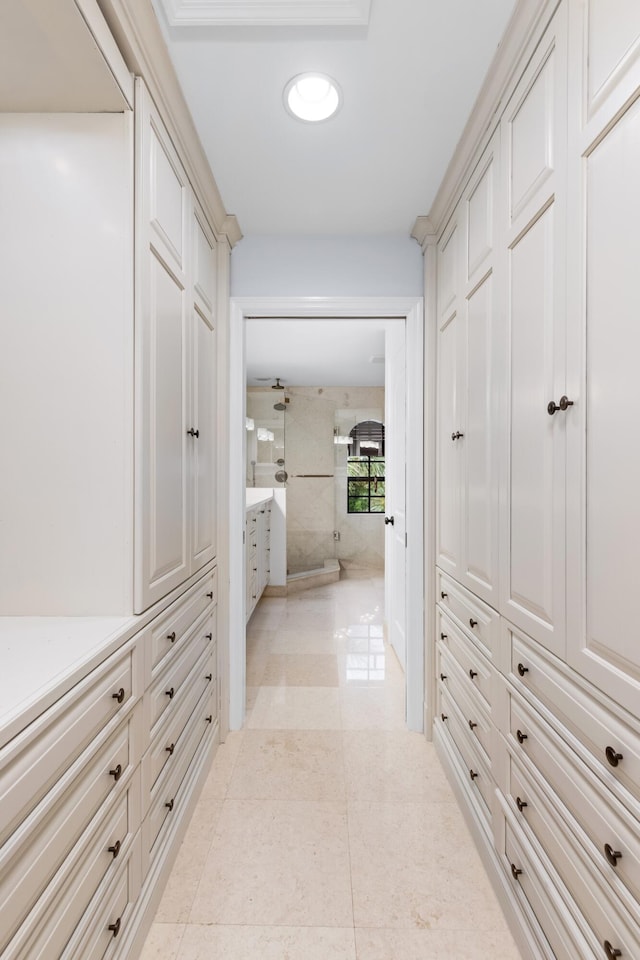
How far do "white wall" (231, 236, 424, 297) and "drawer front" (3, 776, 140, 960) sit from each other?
6.95 feet

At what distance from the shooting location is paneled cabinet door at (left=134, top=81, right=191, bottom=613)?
1267 mm

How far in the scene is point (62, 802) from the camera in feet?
2.91

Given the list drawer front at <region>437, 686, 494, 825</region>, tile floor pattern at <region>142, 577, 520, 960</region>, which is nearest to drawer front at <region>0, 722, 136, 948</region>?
tile floor pattern at <region>142, 577, 520, 960</region>

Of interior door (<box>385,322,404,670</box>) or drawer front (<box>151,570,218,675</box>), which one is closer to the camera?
drawer front (<box>151,570,218,675</box>)

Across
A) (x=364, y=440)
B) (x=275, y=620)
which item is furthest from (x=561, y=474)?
(x=364, y=440)

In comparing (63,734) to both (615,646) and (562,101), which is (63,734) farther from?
(562,101)

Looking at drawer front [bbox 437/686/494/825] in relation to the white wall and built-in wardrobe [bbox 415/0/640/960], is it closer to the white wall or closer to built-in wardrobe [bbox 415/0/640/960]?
built-in wardrobe [bbox 415/0/640/960]

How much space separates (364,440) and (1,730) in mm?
5901

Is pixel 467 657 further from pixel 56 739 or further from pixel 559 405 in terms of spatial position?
pixel 56 739

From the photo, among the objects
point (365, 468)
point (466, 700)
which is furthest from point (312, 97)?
point (365, 468)

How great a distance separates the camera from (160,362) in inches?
56.0

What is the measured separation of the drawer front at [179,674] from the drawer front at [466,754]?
105cm

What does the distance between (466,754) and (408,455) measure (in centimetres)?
130

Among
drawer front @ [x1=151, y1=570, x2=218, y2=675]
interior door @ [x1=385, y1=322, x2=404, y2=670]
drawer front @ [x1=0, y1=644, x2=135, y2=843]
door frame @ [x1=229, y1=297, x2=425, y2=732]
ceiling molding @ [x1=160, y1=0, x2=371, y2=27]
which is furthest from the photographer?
interior door @ [x1=385, y1=322, x2=404, y2=670]
